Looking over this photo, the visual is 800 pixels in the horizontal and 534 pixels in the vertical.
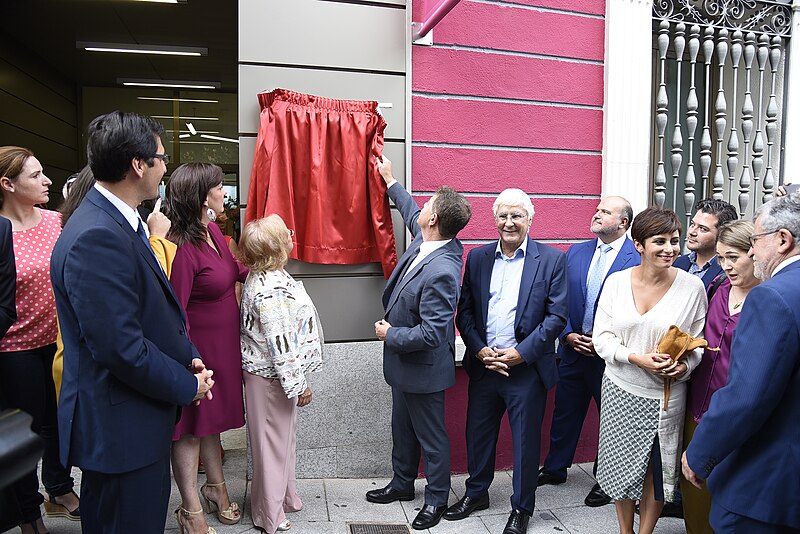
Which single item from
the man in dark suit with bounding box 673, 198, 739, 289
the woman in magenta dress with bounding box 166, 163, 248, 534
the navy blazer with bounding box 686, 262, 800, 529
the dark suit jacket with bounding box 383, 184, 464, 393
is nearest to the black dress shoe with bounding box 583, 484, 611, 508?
the dark suit jacket with bounding box 383, 184, 464, 393

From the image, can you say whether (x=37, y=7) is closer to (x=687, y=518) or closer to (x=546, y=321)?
(x=546, y=321)

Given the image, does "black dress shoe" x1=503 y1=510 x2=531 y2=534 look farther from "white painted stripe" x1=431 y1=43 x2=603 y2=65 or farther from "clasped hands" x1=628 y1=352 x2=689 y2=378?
"white painted stripe" x1=431 y1=43 x2=603 y2=65

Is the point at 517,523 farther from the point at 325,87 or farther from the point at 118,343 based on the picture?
the point at 325,87

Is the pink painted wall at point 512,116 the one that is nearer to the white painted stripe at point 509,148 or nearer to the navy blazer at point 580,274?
the white painted stripe at point 509,148

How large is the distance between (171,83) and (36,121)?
1.98 meters

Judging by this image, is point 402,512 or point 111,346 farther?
point 402,512

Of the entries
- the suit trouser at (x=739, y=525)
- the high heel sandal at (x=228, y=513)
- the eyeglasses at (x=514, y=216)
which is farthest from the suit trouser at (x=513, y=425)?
the suit trouser at (x=739, y=525)

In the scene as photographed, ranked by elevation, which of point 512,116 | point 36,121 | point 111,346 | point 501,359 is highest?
point 36,121

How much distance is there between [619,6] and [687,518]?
3.53 m

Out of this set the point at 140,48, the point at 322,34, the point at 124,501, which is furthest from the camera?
the point at 140,48

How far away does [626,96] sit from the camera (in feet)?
15.7

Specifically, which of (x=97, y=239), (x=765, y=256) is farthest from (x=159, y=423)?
(x=765, y=256)

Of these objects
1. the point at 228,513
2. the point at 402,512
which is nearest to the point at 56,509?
the point at 228,513

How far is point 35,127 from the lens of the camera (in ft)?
29.4
